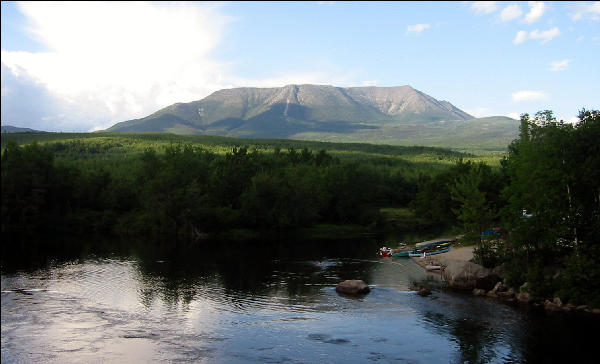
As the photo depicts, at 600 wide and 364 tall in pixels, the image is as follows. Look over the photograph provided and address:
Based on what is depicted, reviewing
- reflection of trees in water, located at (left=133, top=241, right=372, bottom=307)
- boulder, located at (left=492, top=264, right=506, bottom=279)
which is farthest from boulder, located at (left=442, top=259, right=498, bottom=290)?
reflection of trees in water, located at (left=133, top=241, right=372, bottom=307)

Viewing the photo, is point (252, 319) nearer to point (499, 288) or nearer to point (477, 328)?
point (477, 328)

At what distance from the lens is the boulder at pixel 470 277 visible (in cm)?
4781

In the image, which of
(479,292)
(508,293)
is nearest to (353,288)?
(479,292)

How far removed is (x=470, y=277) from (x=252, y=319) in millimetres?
21998

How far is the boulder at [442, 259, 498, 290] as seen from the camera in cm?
4781

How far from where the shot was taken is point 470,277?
4831 cm

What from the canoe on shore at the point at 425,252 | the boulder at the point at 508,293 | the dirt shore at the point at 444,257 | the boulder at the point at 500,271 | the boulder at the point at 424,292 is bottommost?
the canoe on shore at the point at 425,252

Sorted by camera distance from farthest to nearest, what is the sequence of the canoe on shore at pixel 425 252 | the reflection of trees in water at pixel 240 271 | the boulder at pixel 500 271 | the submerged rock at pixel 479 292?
the canoe on shore at pixel 425 252
the boulder at pixel 500 271
the submerged rock at pixel 479 292
the reflection of trees in water at pixel 240 271

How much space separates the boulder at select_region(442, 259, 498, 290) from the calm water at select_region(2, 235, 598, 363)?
238 centimetres

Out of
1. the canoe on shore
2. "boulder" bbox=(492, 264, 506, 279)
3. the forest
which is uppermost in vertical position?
the forest

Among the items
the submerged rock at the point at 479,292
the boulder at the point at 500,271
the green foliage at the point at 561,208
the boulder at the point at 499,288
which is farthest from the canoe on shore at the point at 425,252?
the green foliage at the point at 561,208

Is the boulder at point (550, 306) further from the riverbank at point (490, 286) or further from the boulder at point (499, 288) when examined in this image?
the boulder at point (499, 288)

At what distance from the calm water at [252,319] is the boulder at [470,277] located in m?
2.38

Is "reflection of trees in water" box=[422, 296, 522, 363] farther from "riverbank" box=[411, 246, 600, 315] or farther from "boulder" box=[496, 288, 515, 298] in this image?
"boulder" box=[496, 288, 515, 298]
